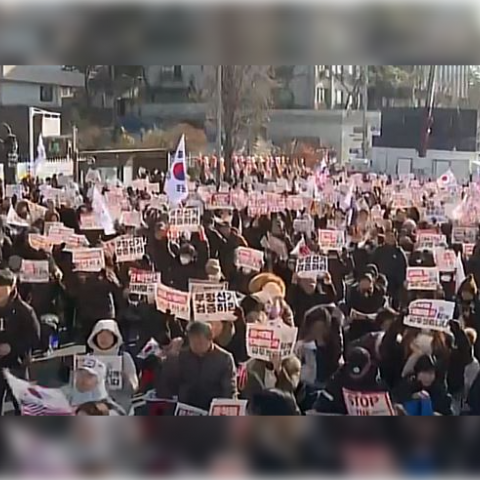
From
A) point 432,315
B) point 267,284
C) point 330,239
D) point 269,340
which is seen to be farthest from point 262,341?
point 330,239

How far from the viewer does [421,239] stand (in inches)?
130

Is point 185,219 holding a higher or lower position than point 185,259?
higher

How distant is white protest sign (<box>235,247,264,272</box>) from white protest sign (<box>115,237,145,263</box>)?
0.34m

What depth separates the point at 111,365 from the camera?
2.82 meters

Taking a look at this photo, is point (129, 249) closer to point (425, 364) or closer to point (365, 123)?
point (365, 123)

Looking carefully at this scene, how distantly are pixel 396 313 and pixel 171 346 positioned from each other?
72 centimetres

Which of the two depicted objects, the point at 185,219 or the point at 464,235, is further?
the point at 185,219

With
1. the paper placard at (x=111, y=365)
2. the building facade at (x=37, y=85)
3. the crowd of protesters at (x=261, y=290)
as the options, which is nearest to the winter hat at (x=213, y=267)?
the crowd of protesters at (x=261, y=290)

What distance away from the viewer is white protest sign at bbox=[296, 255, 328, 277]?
Result: 3.24 metres

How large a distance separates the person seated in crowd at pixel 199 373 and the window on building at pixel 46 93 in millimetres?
829

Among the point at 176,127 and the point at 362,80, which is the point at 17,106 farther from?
the point at 362,80

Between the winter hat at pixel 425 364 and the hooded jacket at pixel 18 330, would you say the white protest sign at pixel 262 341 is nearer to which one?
the winter hat at pixel 425 364

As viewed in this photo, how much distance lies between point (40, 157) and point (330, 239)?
3.51ft
